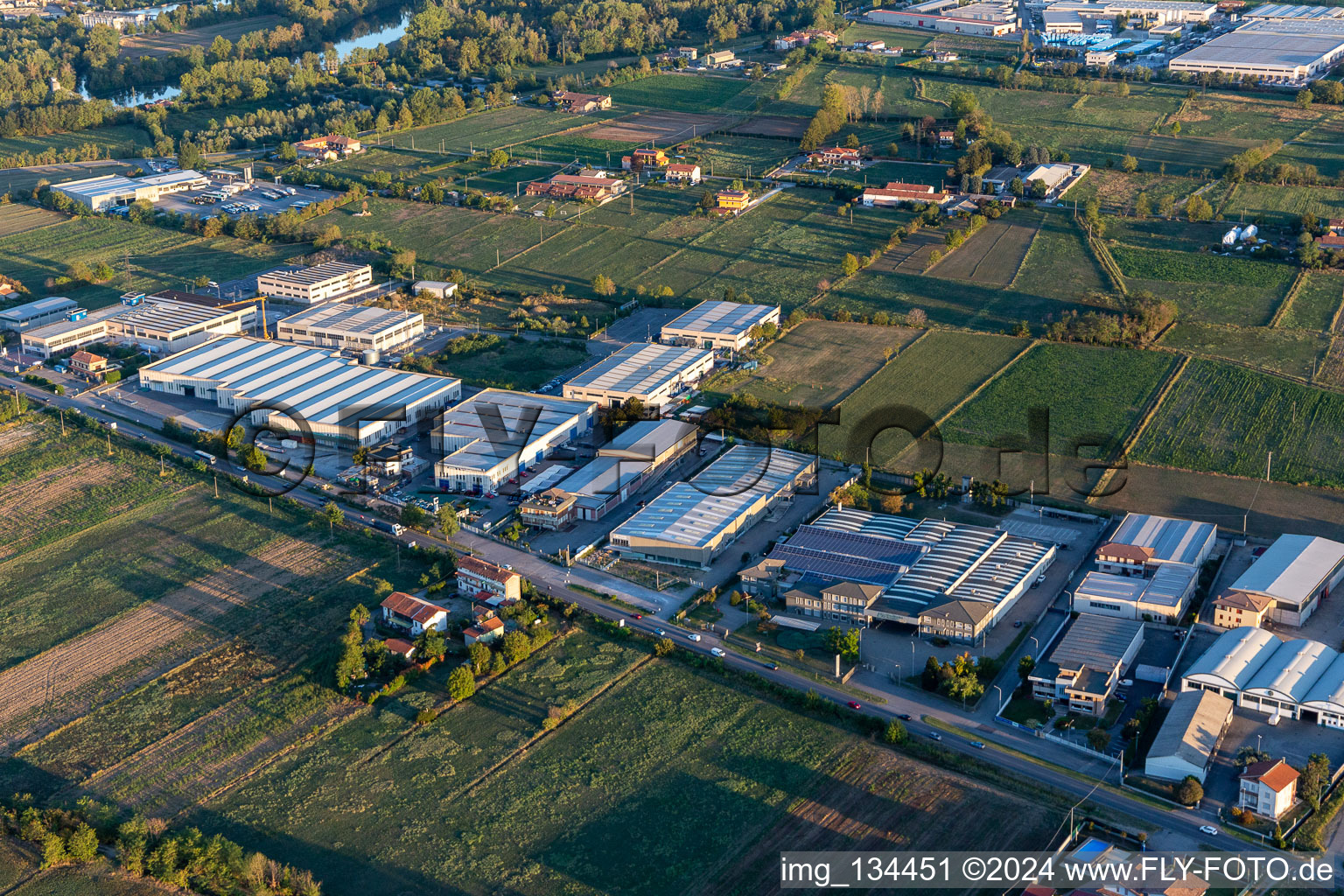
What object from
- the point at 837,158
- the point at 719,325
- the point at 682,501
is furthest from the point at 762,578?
the point at 837,158

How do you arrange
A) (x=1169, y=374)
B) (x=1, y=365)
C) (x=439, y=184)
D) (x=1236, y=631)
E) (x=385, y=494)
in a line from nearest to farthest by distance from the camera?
(x=1236, y=631) → (x=385, y=494) → (x=1169, y=374) → (x=1, y=365) → (x=439, y=184)

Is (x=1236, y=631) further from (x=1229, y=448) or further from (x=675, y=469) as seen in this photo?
(x=675, y=469)

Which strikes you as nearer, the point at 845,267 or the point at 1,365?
the point at 1,365

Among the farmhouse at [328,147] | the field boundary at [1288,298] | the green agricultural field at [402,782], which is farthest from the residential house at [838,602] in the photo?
the farmhouse at [328,147]

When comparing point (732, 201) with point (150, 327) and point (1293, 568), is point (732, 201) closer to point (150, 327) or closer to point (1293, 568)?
point (150, 327)

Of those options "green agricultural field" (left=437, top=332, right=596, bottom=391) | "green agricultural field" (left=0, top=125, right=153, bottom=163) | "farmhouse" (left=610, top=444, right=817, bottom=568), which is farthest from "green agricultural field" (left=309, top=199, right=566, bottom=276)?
"farmhouse" (left=610, top=444, right=817, bottom=568)

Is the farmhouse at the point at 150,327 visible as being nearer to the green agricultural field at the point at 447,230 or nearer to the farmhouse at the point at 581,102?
the green agricultural field at the point at 447,230

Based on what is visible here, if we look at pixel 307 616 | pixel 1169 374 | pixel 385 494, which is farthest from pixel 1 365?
pixel 1169 374
